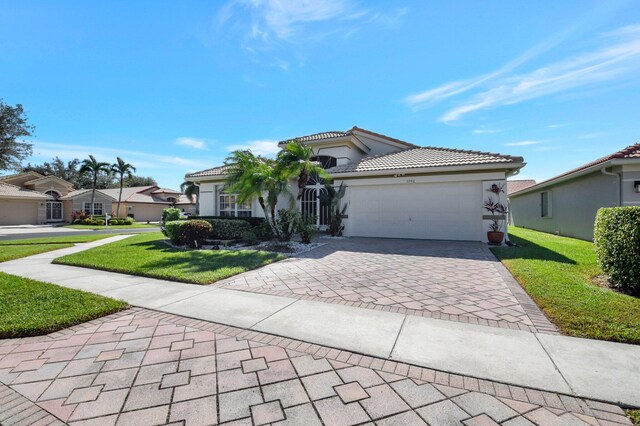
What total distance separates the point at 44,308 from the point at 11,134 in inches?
992

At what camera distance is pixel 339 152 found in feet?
55.1

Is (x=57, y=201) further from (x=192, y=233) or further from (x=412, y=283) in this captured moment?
(x=412, y=283)

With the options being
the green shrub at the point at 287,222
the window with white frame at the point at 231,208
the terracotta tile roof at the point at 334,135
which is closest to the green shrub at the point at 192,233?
the green shrub at the point at 287,222

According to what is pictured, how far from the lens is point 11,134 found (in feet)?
68.7

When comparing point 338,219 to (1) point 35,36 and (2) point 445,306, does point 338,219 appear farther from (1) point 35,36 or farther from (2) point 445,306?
(1) point 35,36

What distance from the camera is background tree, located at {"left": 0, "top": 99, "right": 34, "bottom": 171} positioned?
67.6ft

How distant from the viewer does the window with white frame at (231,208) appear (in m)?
16.8

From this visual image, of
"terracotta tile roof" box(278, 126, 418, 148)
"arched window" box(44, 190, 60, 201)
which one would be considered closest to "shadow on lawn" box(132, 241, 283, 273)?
"terracotta tile roof" box(278, 126, 418, 148)

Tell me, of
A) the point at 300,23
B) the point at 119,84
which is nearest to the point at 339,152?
the point at 300,23

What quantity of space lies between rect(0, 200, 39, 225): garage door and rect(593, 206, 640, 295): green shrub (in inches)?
1861

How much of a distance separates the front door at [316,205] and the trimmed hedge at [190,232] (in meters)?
5.81

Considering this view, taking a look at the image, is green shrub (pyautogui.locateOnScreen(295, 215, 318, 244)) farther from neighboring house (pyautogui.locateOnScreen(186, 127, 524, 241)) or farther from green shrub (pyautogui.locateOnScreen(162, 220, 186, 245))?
green shrub (pyautogui.locateOnScreen(162, 220, 186, 245))

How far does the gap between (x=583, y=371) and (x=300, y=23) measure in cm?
1069

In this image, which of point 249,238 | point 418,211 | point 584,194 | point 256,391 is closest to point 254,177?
point 249,238
